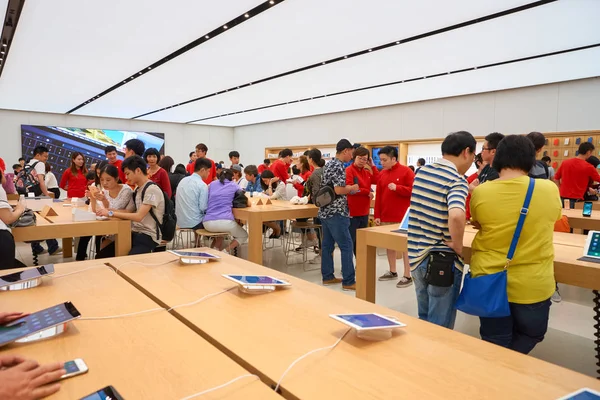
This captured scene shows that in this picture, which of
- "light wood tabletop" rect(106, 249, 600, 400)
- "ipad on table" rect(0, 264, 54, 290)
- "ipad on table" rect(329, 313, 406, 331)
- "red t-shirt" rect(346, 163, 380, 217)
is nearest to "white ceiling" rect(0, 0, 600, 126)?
"red t-shirt" rect(346, 163, 380, 217)

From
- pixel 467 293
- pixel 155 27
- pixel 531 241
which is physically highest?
pixel 155 27

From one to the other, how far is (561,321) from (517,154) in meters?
2.19

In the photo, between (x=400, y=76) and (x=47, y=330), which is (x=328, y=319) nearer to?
(x=47, y=330)

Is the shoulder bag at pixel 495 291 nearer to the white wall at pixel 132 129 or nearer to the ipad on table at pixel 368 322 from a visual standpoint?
the ipad on table at pixel 368 322

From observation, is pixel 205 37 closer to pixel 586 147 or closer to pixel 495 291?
pixel 495 291

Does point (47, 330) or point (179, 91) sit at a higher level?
point (179, 91)

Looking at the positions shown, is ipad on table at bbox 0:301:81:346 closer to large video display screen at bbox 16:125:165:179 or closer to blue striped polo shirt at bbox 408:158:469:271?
blue striped polo shirt at bbox 408:158:469:271

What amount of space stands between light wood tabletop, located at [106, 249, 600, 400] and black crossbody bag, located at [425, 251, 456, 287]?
2.21 ft

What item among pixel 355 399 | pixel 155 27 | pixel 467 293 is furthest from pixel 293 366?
pixel 155 27

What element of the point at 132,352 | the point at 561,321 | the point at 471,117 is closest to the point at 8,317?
the point at 132,352

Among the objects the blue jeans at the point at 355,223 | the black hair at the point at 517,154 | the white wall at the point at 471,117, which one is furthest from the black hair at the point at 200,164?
the white wall at the point at 471,117

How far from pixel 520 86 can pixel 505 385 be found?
26.3 ft

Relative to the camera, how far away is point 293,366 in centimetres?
100

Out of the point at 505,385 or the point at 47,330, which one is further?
the point at 47,330
